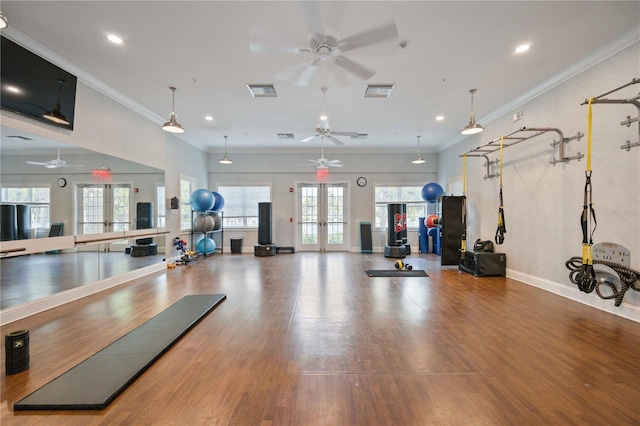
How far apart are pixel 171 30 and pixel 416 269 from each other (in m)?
5.92

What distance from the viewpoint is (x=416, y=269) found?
20.2 feet

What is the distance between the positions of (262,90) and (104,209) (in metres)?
3.27

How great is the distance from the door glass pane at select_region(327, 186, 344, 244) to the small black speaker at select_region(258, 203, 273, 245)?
201 cm

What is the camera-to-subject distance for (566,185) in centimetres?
409

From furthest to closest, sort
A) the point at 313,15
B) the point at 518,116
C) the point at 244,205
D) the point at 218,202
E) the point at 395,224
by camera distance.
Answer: the point at 244,205 < the point at 218,202 < the point at 395,224 < the point at 518,116 < the point at 313,15

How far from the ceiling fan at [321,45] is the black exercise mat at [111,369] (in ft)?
9.60

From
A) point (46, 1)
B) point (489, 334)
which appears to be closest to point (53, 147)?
point (46, 1)

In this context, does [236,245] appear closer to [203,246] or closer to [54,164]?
[203,246]

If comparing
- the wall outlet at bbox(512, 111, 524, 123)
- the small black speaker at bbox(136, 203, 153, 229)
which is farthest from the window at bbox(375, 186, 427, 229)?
the small black speaker at bbox(136, 203, 153, 229)


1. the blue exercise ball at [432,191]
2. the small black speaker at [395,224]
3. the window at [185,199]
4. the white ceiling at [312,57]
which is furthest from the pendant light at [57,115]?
the blue exercise ball at [432,191]

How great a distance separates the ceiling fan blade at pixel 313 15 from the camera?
2.14m

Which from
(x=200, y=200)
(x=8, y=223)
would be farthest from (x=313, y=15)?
(x=200, y=200)

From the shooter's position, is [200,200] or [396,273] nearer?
[396,273]

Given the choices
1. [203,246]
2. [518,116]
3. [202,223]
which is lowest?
[203,246]
